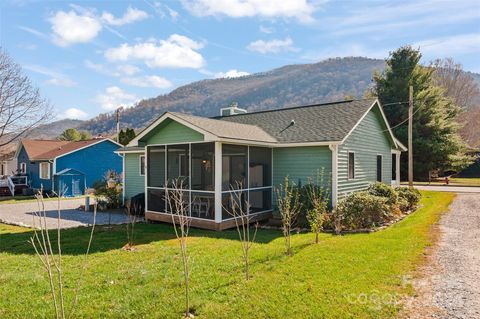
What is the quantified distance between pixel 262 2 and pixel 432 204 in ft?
38.6

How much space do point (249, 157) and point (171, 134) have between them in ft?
9.99

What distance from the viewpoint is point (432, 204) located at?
1461cm

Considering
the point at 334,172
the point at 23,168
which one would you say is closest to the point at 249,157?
the point at 334,172

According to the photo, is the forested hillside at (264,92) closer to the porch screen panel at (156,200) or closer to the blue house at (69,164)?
the blue house at (69,164)

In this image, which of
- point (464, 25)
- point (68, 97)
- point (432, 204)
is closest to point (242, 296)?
point (432, 204)

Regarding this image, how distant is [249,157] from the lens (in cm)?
1163

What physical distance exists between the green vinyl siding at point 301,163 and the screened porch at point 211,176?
0.35 m

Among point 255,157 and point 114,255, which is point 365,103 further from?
point 114,255

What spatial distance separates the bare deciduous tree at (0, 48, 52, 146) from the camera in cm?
1910

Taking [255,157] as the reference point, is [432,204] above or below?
below

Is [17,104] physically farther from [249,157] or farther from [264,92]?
[264,92]

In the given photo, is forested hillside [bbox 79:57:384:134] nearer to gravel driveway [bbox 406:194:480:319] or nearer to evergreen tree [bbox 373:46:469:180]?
evergreen tree [bbox 373:46:469:180]

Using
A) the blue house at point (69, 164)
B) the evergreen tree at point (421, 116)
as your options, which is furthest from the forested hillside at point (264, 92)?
the blue house at point (69, 164)

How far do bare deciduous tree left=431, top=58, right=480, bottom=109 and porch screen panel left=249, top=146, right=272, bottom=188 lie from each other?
42.2 meters
